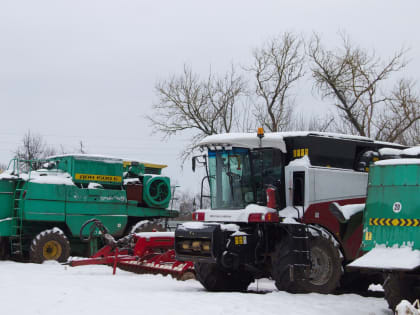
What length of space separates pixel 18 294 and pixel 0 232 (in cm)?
864

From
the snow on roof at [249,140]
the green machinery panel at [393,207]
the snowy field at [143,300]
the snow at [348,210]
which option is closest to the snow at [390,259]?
the green machinery panel at [393,207]

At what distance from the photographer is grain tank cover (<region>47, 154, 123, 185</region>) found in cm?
2095

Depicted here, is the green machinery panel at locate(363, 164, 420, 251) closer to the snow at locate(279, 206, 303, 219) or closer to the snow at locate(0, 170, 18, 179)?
the snow at locate(279, 206, 303, 219)

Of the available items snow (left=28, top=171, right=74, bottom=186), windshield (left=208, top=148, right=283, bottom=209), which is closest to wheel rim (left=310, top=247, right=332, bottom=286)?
windshield (left=208, top=148, right=283, bottom=209)

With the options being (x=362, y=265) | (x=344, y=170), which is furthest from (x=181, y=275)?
(x=362, y=265)

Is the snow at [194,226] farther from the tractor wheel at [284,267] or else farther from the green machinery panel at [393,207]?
the green machinery panel at [393,207]

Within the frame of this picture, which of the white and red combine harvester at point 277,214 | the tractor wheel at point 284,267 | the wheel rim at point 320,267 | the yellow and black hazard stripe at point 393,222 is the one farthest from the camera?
the wheel rim at point 320,267

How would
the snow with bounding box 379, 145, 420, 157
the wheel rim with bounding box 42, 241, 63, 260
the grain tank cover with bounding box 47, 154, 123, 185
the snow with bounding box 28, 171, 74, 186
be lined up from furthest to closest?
1. the grain tank cover with bounding box 47, 154, 123, 185
2. the snow with bounding box 28, 171, 74, 186
3. the wheel rim with bounding box 42, 241, 63, 260
4. the snow with bounding box 379, 145, 420, 157

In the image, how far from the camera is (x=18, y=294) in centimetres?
1091

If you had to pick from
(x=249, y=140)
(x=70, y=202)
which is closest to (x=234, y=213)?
(x=249, y=140)

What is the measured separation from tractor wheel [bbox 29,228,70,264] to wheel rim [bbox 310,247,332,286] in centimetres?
921

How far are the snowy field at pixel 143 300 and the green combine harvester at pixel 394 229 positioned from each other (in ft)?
3.31

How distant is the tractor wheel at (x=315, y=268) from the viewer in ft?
39.8

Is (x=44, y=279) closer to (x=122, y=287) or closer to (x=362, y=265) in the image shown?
(x=122, y=287)
